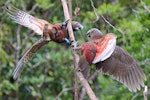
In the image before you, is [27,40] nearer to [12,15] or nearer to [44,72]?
[44,72]

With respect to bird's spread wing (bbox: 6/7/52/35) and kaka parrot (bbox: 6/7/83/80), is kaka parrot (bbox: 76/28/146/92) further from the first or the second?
bird's spread wing (bbox: 6/7/52/35)

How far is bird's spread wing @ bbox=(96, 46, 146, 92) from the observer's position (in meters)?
2.58

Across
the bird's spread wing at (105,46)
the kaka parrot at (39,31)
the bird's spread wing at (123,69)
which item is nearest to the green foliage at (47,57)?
the bird's spread wing at (123,69)

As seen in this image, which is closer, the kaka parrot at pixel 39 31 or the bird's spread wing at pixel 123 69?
the kaka parrot at pixel 39 31

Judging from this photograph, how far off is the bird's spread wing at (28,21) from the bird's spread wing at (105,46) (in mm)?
298

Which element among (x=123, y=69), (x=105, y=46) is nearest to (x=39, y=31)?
(x=105, y=46)

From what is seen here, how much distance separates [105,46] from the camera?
2.23m

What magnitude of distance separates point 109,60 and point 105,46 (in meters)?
0.38

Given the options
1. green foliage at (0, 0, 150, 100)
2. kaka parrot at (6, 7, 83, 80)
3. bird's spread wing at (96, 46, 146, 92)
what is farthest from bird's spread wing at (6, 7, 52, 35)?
green foliage at (0, 0, 150, 100)

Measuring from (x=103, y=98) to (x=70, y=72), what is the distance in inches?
26.3

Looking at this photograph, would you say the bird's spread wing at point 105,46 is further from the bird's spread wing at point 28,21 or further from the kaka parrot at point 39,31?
the bird's spread wing at point 28,21

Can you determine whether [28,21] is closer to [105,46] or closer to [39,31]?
[39,31]

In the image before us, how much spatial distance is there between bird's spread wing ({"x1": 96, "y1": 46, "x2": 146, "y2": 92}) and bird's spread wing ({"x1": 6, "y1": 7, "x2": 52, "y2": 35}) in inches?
14.5

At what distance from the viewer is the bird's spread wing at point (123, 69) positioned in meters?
2.58
